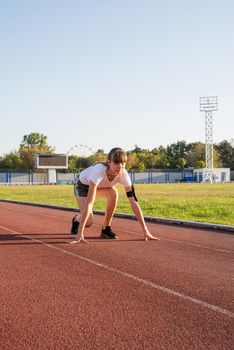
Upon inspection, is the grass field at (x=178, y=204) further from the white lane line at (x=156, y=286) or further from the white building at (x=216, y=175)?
the white building at (x=216, y=175)

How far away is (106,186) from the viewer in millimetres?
8734

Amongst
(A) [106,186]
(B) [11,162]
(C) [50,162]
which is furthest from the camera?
(B) [11,162]

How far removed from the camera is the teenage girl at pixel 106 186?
781 cm

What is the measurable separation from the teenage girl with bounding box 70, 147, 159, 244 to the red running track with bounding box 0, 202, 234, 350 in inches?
18.6

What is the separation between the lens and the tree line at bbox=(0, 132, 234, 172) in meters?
112

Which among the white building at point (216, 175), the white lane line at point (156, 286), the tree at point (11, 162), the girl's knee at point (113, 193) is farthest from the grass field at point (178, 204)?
the tree at point (11, 162)

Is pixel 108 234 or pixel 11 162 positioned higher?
pixel 11 162

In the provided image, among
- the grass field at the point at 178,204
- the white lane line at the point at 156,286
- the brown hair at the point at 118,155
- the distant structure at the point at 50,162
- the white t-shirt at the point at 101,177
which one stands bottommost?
the grass field at the point at 178,204

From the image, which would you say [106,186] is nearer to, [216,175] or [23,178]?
[23,178]

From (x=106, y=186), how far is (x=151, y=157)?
121 m

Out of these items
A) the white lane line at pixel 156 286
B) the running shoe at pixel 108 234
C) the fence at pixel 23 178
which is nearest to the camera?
the white lane line at pixel 156 286

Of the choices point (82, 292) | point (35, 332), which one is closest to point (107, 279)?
point (82, 292)

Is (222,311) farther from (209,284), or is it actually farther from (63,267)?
(63,267)

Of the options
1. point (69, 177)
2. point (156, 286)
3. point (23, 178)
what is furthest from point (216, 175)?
point (156, 286)
